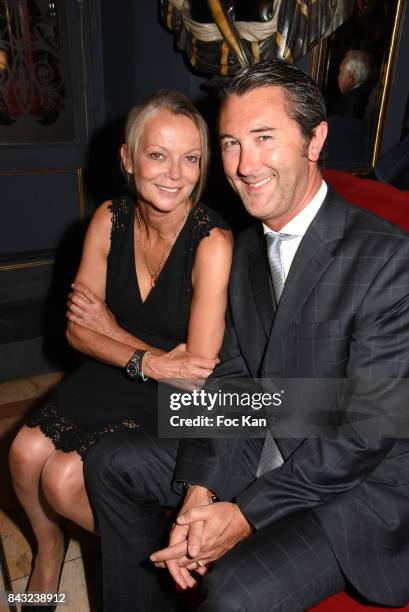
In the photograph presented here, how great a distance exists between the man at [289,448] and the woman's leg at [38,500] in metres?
0.30

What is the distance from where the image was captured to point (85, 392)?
6.18 feet

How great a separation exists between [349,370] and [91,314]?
105 cm

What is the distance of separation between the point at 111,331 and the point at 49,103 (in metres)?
2.27

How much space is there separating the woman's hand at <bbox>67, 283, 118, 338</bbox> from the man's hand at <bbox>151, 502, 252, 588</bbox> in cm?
83

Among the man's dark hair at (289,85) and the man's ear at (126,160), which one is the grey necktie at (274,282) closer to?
the man's dark hair at (289,85)

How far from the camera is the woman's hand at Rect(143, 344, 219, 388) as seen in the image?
1760mm

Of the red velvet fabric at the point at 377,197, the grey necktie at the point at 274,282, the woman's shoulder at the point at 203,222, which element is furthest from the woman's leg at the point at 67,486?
the red velvet fabric at the point at 377,197

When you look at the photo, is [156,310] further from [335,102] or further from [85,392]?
[335,102]

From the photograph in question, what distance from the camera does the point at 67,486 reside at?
5.28ft

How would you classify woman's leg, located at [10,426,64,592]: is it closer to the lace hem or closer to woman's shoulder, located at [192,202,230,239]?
the lace hem

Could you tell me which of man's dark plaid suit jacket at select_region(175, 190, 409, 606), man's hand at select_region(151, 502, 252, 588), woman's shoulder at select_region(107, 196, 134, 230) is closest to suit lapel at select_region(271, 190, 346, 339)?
man's dark plaid suit jacket at select_region(175, 190, 409, 606)

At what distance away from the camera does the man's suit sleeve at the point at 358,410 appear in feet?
4.09

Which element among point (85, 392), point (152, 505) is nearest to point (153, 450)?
point (152, 505)

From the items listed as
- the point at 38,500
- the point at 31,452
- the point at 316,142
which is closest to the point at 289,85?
the point at 316,142
